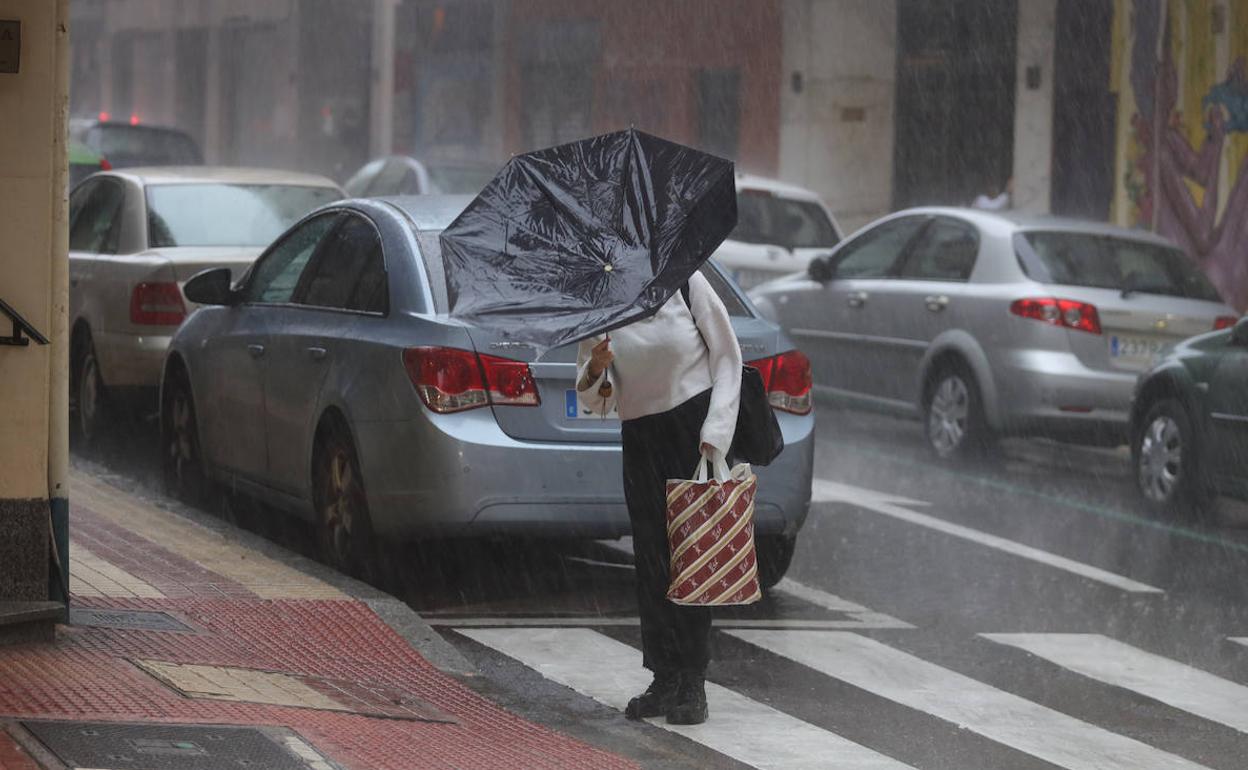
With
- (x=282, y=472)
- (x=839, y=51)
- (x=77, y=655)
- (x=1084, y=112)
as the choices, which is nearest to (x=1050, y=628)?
(x=282, y=472)

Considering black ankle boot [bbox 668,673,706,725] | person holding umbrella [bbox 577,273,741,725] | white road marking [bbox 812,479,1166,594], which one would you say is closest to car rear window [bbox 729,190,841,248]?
white road marking [bbox 812,479,1166,594]

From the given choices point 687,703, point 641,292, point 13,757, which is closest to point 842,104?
point 687,703

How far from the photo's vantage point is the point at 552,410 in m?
8.76

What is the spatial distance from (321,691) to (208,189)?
7.39 metres

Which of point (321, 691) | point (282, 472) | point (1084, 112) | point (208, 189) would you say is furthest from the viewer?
point (1084, 112)

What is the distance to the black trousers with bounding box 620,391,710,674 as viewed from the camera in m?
7.13

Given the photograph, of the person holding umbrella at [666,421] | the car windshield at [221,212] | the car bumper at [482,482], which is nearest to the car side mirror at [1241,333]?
the car bumper at [482,482]

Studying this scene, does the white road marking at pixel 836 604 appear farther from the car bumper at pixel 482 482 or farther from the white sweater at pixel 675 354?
the white sweater at pixel 675 354

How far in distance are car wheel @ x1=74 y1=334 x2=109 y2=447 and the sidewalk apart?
13.5 ft

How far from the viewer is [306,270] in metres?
10.3

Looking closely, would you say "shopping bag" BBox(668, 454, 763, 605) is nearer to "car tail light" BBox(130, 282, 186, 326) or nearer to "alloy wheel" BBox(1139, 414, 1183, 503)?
"alloy wheel" BBox(1139, 414, 1183, 503)

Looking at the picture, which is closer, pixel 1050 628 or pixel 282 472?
pixel 1050 628


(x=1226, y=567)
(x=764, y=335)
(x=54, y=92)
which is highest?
(x=54, y=92)

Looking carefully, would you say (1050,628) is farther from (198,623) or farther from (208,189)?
(208,189)
